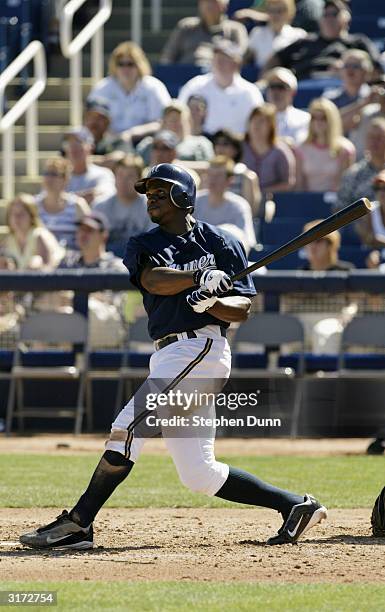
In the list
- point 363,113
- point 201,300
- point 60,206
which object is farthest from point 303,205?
A: point 201,300

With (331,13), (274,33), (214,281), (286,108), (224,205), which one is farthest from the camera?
(274,33)

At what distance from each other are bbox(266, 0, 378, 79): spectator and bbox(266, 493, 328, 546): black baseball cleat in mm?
9616

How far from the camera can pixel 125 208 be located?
502 inches

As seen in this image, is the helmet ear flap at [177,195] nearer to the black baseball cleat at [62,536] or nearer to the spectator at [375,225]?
the black baseball cleat at [62,536]

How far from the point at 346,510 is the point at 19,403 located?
485cm

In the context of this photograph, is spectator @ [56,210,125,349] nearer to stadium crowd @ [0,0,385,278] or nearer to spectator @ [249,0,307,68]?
stadium crowd @ [0,0,385,278]

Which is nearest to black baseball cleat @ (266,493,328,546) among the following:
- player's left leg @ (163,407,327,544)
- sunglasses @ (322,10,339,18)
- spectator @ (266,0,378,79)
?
player's left leg @ (163,407,327,544)

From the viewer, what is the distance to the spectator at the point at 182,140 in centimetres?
1359

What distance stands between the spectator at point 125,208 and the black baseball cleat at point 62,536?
659 cm

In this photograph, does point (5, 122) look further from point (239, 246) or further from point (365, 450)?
point (239, 246)

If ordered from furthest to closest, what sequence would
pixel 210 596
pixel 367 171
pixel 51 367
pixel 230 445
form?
pixel 367 171, pixel 51 367, pixel 230 445, pixel 210 596

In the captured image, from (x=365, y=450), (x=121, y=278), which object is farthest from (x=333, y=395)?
(x=121, y=278)

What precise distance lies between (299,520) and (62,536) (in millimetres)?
1052

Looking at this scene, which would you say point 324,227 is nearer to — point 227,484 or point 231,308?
point 231,308
